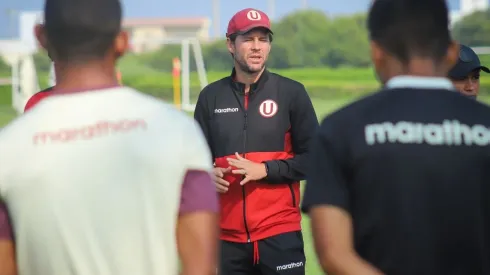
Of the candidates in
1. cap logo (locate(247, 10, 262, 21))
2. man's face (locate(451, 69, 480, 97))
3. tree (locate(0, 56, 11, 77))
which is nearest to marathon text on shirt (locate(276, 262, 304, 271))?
man's face (locate(451, 69, 480, 97))

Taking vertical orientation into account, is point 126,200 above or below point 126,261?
above

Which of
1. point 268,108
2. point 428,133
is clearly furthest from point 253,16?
point 428,133

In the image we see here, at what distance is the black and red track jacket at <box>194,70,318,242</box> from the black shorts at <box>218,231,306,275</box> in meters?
0.05

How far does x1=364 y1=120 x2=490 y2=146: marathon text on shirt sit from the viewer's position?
8.44ft

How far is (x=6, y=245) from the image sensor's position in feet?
7.97

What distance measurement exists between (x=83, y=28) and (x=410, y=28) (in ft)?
3.27

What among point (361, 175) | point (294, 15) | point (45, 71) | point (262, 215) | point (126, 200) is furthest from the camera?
point (294, 15)

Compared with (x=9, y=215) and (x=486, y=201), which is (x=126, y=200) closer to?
(x=9, y=215)

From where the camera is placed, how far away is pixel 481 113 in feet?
8.76

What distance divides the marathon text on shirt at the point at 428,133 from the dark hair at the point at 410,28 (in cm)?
22

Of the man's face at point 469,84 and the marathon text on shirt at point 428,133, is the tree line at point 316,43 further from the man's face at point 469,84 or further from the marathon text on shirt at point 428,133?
the marathon text on shirt at point 428,133

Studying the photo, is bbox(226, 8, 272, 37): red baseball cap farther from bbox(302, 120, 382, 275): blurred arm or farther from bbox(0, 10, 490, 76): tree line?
bbox(0, 10, 490, 76): tree line

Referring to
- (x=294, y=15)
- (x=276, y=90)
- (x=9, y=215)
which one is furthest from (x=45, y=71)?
(x=9, y=215)

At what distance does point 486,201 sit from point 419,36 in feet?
1.81
